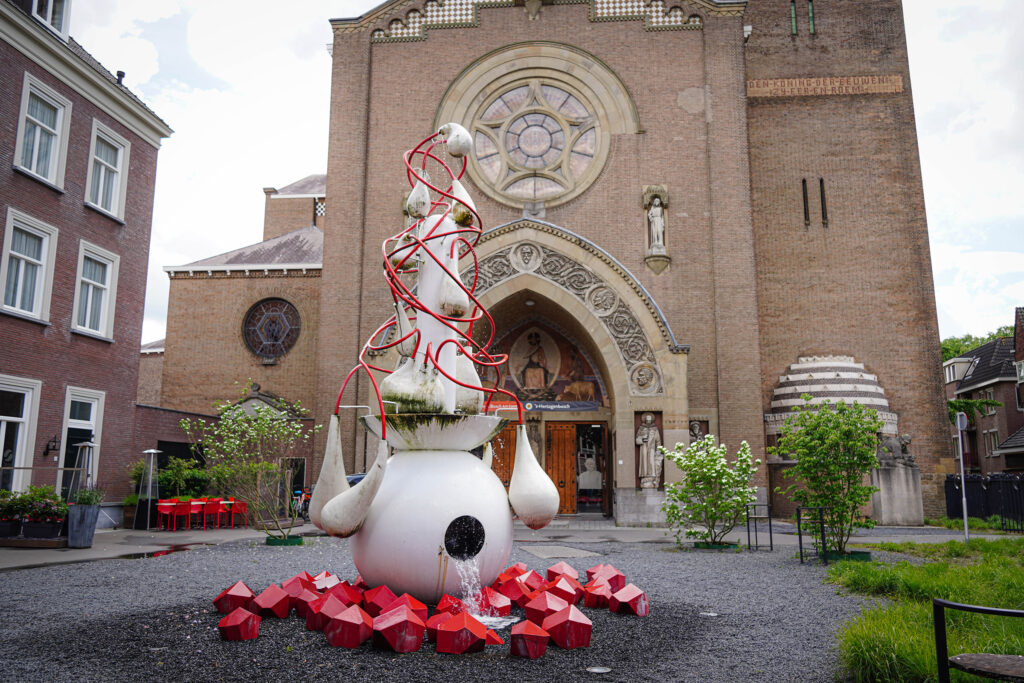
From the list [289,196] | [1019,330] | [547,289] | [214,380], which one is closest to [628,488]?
[547,289]

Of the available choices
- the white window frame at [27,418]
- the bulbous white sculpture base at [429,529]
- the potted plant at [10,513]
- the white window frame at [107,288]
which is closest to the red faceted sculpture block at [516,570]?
the bulbous white sculpture base at [429,529]

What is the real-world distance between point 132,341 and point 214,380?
303 inches

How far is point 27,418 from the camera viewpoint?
17.2 metres

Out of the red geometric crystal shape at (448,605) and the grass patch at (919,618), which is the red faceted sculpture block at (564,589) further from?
the grass patch at (919,618)

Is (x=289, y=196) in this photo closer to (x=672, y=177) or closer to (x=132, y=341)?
(x=132, y=341)

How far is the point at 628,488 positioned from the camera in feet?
68.0

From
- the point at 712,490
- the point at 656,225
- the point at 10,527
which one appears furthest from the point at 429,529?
the point at 656,225

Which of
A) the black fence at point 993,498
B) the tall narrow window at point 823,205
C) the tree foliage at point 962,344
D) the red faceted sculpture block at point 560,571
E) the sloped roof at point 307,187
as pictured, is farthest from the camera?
the tree foliage at point 962,344

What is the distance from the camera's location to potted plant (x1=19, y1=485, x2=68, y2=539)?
46.7 feet

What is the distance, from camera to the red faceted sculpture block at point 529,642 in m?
5.61

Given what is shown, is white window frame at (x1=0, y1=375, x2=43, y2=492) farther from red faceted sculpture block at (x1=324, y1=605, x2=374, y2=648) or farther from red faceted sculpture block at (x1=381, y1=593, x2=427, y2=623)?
red faceted sculpture block at (x1=381, y1=593, x2=427, y2=623)

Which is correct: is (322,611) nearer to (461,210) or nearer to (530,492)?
(530,492)

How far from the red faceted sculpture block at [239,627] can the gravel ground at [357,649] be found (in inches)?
4.1

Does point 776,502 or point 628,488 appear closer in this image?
point 628,488
